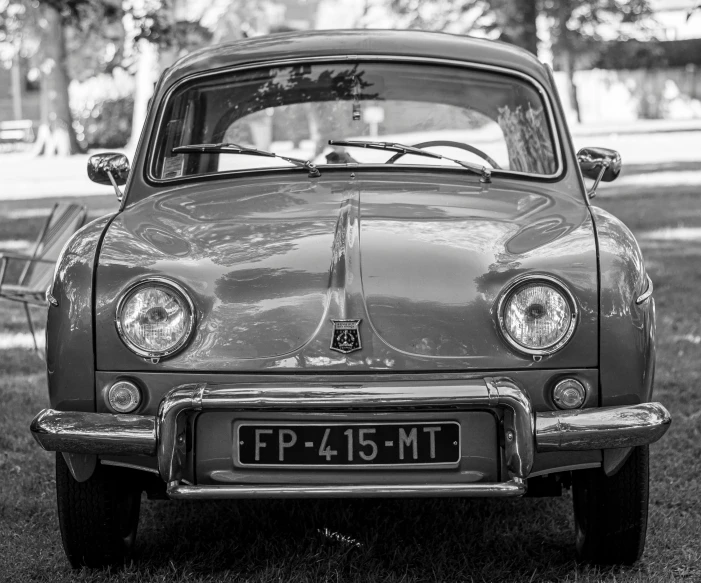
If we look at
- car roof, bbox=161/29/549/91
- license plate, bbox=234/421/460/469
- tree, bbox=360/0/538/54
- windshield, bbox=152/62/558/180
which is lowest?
license plate, bbox=234/421/460/469

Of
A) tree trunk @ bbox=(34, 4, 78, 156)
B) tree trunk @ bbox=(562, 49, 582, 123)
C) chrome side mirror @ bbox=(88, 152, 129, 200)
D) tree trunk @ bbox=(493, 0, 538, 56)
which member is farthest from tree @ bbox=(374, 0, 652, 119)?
chrome side mirror @ bbox=(88, 152, 129, 200)

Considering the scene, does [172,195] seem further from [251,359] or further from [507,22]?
[507,22]

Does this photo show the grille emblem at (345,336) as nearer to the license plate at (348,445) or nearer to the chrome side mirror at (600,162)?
the license plate at (348,445)

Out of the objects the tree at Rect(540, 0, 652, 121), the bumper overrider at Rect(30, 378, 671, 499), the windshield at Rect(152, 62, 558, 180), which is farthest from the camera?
the tree at Rect(540, 0, 652, 121)

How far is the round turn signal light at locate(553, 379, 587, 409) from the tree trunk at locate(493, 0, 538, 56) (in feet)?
67.8

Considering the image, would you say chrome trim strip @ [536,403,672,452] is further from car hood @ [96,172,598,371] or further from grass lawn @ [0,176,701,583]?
grass lawn @ [0,176,701,583]

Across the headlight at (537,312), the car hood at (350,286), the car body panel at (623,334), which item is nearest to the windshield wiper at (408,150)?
the car hood at (350,286)

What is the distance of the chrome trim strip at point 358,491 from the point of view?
291cm

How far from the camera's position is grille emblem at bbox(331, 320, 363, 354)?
299cm

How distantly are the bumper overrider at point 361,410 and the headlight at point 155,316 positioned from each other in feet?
0.55

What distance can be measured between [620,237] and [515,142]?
3.44 ft

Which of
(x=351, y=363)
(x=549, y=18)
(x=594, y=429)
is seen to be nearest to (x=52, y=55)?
(x=549, y=18)

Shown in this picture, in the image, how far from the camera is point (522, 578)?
3361 mm

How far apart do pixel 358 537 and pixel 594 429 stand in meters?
1.09
